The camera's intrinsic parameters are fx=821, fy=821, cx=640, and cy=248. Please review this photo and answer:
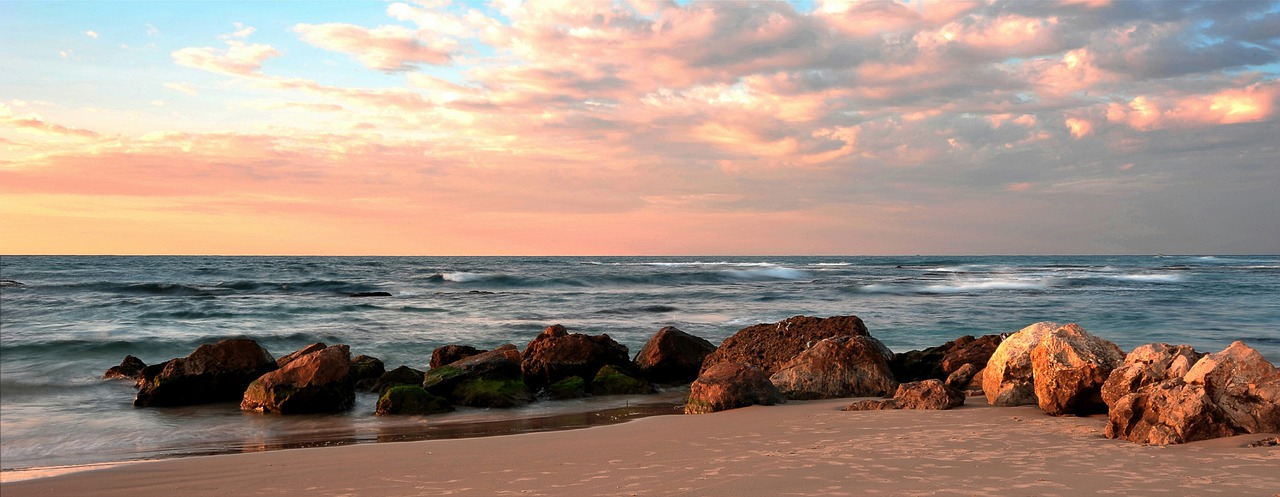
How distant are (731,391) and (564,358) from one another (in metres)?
3.46

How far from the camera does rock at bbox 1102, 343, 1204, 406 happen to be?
23.7 feet

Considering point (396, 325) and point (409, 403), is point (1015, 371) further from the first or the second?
point (396, 325)

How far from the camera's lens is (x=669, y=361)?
1203cm

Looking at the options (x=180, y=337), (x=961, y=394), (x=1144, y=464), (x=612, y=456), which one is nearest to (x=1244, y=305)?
(x=961, y=394)

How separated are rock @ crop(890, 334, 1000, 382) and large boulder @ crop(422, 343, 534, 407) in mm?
4909

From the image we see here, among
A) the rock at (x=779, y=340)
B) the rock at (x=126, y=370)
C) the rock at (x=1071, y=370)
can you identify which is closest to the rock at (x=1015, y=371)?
the rock at (x=1071, y=370)

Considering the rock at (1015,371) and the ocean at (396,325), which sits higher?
the rock at (1015,371)

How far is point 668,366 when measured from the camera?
12.0 meters

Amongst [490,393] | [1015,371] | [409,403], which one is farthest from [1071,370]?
[409,403]

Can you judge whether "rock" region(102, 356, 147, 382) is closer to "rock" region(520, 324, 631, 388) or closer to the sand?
"rock" region(520, 324, 631, 388)

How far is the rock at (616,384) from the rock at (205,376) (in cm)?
432

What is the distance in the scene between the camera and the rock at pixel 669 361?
12016 mm

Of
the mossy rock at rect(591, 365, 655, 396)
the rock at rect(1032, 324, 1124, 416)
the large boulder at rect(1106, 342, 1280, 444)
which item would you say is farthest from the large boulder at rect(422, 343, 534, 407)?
the large boulder at rect(1106, 342, 1280, 444)

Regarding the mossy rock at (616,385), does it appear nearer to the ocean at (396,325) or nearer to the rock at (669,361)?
the ocean at (396,325)
